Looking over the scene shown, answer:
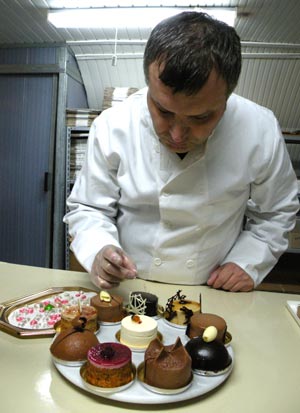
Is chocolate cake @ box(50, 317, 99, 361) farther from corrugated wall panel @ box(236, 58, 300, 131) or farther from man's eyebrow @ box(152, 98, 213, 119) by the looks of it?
corrugated wall panel @ box(236, 58, 300, 131)

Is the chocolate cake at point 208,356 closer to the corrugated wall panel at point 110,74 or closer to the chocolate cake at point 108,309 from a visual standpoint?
the chocolate cake at point 108,309

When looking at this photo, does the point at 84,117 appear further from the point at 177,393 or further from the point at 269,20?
the point at 177,393

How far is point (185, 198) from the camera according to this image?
1186 millimetres

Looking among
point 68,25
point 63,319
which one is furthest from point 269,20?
point 63,319

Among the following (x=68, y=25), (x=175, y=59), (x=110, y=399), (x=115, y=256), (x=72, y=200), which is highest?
(x=68, y=25)

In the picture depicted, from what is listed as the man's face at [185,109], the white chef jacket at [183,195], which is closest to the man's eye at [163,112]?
the man's face at [185,109]

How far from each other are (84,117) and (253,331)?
2.67 m

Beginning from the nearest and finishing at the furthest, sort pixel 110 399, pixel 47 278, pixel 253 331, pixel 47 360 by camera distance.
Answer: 1. pixel 110 399
2. pixel 47 360
3. pixel 253 331
4. pixel 47 278

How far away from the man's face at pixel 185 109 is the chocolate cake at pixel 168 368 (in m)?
0.51

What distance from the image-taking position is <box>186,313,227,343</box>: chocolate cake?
33.0 inches

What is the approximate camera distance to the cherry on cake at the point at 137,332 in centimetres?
83

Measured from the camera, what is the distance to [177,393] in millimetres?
671

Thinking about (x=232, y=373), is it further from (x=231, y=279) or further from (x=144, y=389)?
(x=231, y=279)

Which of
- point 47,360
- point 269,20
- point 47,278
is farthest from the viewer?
point 269,20
